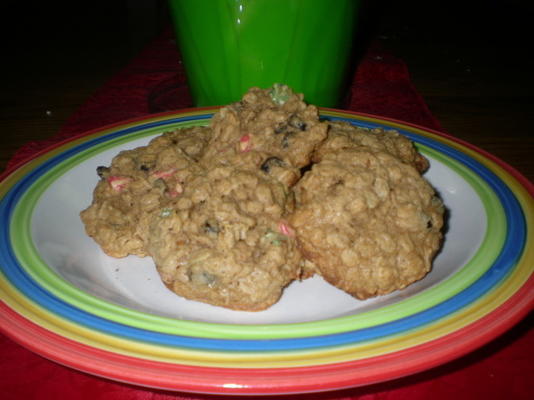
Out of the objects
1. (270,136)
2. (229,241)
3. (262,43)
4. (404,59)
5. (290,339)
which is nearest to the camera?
(290,339)

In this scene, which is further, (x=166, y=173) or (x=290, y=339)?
(x=166, y=173)

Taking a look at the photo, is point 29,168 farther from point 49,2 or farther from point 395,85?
point 49,2

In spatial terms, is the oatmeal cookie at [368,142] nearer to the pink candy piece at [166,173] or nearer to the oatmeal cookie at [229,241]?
the oatmeal cookie at [229,241]

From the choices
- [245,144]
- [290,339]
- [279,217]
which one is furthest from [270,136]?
[290,339]

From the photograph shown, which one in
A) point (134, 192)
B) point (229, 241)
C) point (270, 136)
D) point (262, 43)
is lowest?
point (229, 241)

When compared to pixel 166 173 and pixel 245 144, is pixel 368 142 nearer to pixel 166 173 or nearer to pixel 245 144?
pixel 245 144

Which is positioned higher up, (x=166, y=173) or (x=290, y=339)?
(x=166, y=173)

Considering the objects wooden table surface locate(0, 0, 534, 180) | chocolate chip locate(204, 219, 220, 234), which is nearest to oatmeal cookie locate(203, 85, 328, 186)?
chocolate chip locate(204, 219, 220, 234)

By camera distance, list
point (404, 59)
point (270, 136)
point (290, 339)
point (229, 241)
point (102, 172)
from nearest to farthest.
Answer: point (290, 339)
point (229, 241)
point (270, 136)
point (102, 172)
point (404, 59)
